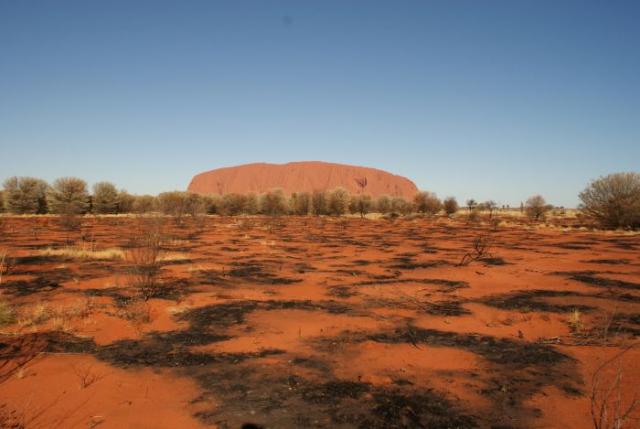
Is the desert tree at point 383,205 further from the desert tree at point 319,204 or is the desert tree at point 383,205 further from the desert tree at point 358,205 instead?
the desert tree at point 319,204

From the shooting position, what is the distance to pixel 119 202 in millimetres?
53844

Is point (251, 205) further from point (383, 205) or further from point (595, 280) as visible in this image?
point (595, 280)

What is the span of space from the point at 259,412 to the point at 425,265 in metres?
11.2

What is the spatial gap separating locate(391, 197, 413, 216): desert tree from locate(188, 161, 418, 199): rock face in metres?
83.4

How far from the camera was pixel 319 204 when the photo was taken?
64.0 metres

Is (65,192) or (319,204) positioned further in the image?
(319,204)

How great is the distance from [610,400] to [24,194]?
5585 centimetres

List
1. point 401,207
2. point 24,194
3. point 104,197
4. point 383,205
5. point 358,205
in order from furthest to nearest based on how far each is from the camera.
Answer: point 383,205 < point 401,207 < point 358,205 < point 104,197 < point 24,194

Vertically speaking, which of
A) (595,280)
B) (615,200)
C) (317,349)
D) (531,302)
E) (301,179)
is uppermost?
(301,179)

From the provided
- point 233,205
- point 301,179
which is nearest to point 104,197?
point 233,205

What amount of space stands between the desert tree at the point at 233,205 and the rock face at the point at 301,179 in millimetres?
91385

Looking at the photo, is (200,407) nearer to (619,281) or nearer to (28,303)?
(28,303)

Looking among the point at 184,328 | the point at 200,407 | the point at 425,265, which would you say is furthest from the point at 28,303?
the point at 425,265

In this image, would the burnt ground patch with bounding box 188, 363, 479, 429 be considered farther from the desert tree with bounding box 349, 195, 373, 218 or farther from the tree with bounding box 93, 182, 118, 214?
the desert tree with bounding box 349, 195, 373, 218
